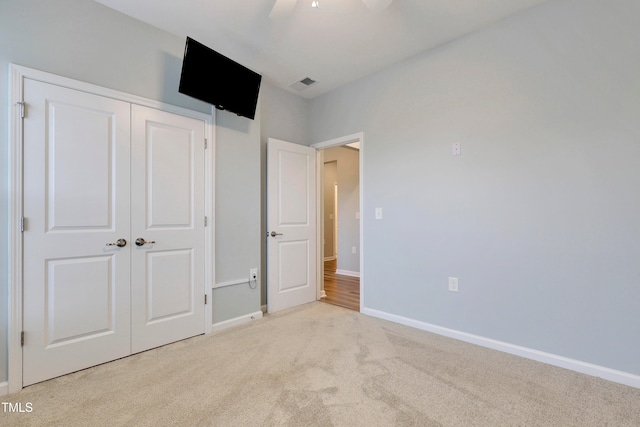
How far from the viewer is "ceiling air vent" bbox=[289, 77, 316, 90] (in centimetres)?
339

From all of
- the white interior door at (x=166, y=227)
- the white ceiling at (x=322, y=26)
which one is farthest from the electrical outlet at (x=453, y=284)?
the white interior door at (x=166, y=227)

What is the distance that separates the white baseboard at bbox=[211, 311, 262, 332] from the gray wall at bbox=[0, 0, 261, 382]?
0.05m

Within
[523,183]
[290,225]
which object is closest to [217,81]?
[290,225]

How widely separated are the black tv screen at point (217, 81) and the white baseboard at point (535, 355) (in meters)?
2.77

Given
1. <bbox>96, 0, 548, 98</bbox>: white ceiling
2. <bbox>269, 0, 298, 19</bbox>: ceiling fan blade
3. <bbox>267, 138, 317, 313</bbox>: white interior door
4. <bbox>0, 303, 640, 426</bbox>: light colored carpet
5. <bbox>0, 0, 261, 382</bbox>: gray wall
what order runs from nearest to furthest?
<bbox>0, 303, 640, 426</bbox>: light colored carpet < <bbox>0, 0, 261, 382</bbox>: gray wall < <bbox>269, 0, 298, 19</bbox>: ceiling fan blade < <bbox>96, 0, 548, 98</bbox>: white ceiling < <bbox>267, 138, 317, 313</bbox>: white interior door

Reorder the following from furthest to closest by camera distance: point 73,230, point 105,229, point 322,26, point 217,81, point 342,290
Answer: point 342,290, point 217,81, point 322,26, point 105,229, point 73,230

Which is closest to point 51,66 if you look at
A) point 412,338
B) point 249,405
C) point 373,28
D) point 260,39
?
point 260,39

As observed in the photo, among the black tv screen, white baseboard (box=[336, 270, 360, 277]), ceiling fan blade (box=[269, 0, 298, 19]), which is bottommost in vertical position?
white baseboard (box=[336, 270, 360, 277])

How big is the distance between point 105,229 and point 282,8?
2.11 metres

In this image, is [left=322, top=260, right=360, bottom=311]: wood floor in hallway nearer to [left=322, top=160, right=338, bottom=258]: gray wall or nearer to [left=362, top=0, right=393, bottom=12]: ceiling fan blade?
[left=322, top=160, right=338, bottom=258]: gray wall

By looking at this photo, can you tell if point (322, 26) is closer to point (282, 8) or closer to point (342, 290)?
point (282, 8)

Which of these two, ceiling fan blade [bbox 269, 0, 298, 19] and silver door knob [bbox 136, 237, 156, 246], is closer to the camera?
ceiling fan blade [bbox 269, 0, 298, 19]

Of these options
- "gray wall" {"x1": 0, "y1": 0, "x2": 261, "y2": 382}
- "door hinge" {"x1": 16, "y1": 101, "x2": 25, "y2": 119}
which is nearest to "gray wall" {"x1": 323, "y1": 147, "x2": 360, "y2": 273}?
"gray wall" {"x1": 0, "y1": 0, "x2": 261, "y2": 382}

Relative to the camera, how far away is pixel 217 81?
257 cm
